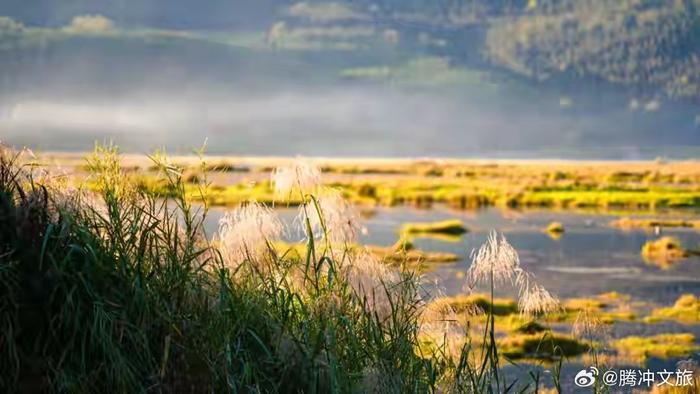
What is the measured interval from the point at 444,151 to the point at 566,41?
7702 millimetres

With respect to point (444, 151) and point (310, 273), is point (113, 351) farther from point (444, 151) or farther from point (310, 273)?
point (444, 151)

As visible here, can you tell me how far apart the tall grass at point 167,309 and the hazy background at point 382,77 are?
39.4m

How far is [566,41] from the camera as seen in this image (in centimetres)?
5425

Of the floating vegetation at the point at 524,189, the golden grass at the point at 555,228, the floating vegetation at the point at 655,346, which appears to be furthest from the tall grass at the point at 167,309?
the golden grass at the point at 555,228

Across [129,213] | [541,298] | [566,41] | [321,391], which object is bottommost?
[321,391]

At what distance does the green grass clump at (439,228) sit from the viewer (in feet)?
93.1

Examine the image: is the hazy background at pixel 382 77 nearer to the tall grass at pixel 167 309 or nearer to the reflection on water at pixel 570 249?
the reflection on water at pixel 570 249

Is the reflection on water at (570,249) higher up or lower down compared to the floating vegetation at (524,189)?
lower down

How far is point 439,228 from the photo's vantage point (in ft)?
95.9

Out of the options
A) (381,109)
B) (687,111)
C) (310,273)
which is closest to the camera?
(310,273)

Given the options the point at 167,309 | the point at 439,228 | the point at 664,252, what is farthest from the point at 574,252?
the point at 167,309

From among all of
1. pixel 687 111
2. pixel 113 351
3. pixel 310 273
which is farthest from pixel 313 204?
pixel 687 111

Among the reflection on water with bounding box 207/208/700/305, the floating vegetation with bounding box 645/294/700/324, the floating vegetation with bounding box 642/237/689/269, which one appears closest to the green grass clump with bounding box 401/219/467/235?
the reflection on water with bounding box 207/208/700/305

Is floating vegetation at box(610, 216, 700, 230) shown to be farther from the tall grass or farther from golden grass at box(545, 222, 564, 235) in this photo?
the tall grass
